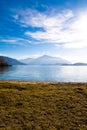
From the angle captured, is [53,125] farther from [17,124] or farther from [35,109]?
[35,109]

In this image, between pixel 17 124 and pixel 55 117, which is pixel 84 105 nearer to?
pixel 55 117

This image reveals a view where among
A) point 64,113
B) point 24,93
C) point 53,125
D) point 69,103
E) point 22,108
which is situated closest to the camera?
point 53,125

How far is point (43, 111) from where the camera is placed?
47.0ft

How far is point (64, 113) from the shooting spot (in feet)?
45.7

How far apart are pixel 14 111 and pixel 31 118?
7.10 feet

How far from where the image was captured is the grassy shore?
11664 mm

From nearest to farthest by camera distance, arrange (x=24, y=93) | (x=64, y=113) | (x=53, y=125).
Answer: (x=53, y=125) → (x=64, y=113) → (x=24, y=93)

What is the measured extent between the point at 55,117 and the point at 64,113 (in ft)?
3.91

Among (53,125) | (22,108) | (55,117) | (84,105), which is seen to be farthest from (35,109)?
(84,105)

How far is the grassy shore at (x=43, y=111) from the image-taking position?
11664 mm

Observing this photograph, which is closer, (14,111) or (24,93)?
(14,111)

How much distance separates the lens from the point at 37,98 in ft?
58.7

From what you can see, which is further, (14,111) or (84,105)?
(84,105)

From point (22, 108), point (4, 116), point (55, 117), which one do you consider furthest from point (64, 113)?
point (4, 116)
